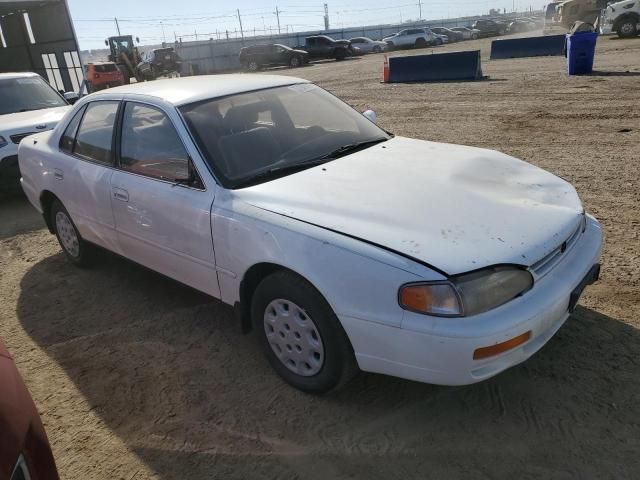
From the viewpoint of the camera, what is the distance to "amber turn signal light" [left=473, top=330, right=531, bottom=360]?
7.30ft

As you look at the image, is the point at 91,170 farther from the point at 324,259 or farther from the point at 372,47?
the point at 372,47

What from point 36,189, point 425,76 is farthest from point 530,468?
point 425,76

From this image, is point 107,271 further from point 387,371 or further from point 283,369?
point 387,371

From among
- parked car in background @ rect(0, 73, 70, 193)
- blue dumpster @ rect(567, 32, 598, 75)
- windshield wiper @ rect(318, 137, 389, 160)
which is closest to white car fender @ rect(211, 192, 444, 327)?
windshield wiper @ rect(318, 137, 389, 160)

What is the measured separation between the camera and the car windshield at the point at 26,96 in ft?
26.1

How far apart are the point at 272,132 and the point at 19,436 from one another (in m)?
2.33

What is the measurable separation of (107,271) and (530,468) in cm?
381

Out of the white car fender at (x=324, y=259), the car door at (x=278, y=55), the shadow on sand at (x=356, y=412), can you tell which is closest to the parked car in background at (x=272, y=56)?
the car door at (x=278, y=55)

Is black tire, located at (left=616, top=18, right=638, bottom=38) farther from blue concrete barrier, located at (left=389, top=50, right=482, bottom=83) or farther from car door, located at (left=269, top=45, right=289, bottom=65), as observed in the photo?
car door, located at (left=269, top=45, right=289, bottom=65)

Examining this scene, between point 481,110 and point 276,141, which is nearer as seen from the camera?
point 276,141

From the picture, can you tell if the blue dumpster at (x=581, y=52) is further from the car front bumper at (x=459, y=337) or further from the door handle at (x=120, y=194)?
the door handle at (x=120, y=194)

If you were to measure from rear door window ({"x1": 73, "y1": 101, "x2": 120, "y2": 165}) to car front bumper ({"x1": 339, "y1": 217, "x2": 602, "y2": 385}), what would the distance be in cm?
246

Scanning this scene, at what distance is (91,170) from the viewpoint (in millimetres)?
4008

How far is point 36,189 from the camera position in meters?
4.89
